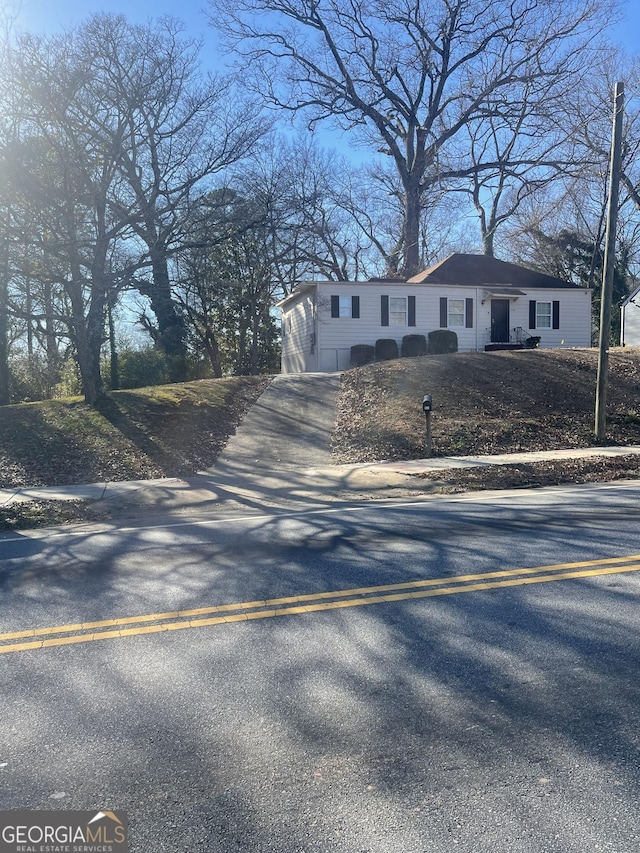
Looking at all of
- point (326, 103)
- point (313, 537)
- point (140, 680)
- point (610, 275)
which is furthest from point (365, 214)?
point (140, 680)

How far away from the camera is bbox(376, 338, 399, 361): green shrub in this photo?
27.5m

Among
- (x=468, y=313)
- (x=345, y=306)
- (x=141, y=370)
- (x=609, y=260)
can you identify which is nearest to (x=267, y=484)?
(x=609, y=260)

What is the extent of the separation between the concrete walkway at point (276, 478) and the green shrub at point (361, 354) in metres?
9.32

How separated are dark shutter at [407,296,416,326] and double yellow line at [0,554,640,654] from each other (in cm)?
2272

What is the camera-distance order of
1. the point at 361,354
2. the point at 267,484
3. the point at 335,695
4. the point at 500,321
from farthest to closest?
the point at 500,321, the point at 361,354, the point at 267,484, the point at 335,695

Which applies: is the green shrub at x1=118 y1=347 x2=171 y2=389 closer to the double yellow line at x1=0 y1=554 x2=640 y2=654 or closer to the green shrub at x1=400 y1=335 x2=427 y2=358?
the green shrub at x1=400 y1=335 x2=427 y2=358

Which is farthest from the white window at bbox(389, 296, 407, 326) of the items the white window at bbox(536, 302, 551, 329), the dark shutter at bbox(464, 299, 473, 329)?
the white window at bbox(536, 302, 551, 329)

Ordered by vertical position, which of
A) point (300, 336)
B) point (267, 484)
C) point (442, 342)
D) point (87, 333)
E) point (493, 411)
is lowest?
point (267, 484)

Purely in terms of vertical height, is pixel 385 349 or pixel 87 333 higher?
pixel 87 333

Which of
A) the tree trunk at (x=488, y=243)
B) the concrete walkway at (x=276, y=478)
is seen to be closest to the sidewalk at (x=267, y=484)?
the concrete walkway at (x=276, y=478)

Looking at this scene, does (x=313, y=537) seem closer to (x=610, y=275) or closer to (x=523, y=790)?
(x=523, y=790)

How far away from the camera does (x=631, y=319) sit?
4091 cm

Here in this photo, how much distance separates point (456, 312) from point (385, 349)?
3.86m

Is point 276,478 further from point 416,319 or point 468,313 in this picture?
point 468,313
